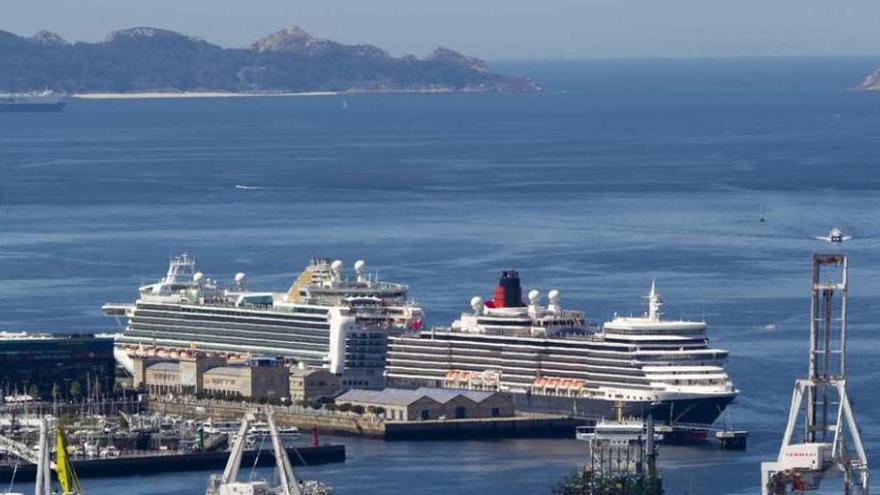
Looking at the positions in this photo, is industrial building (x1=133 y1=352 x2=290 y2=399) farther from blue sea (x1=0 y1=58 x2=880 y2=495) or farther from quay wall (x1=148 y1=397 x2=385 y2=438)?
blue sea (x1=0 y1=58 x2=880 y2=495)

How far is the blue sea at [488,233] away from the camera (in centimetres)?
5569

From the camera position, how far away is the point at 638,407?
5903 cm

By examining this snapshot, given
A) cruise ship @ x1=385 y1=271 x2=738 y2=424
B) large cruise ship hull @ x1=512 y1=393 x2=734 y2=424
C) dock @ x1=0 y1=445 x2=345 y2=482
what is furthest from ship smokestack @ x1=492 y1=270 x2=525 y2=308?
dock @ x1=0 y1=445 x2=345 y2=482

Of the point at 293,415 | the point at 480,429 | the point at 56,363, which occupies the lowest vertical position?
the point at 480,429

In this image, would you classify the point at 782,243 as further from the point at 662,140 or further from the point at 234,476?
the point at 662,140

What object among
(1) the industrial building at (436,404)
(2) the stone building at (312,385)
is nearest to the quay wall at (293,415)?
(1) the industrial building at (436,404)

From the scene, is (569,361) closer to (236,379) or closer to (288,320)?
(236,379)

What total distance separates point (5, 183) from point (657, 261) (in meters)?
45.5

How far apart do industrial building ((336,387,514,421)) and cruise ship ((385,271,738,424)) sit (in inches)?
40.1

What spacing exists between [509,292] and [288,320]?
5.35 meters

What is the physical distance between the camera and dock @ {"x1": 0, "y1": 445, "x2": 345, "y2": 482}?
174ft

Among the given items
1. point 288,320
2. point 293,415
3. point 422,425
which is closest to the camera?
point 422,425

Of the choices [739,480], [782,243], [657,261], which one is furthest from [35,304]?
[739,480]

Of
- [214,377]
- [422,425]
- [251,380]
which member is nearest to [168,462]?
[422,425]
